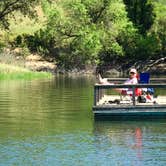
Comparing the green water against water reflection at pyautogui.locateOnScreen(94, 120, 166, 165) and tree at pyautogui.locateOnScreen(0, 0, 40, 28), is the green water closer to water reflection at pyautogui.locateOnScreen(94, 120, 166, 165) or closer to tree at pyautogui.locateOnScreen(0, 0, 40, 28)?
water reflection at pyautogui.locateOnScreen(94, 120, 166, 165)

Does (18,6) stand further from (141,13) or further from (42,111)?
Result: (42,111)

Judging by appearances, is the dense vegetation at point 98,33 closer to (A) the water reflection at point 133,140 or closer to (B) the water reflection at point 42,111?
(B) the water reflection at point 42,111

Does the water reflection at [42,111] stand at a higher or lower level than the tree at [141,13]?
lower

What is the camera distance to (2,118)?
96.8 feet

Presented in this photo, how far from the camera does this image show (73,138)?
2338 centimetres

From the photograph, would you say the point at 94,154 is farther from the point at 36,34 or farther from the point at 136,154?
the point at 36,34

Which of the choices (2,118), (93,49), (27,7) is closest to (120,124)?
(2,118)

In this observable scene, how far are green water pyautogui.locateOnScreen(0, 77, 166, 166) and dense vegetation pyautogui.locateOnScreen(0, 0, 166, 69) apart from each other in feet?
168

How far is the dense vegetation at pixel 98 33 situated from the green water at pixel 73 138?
168 feet

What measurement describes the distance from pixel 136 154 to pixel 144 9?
7847 cm

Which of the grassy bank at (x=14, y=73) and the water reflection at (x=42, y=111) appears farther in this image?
the grassy bank at (x=14, y=73)

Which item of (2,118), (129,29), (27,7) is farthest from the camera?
(129,29)

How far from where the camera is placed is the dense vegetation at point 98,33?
282 feet

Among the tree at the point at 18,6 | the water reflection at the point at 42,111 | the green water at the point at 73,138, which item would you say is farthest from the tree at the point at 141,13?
the green water at the point at 73,138
